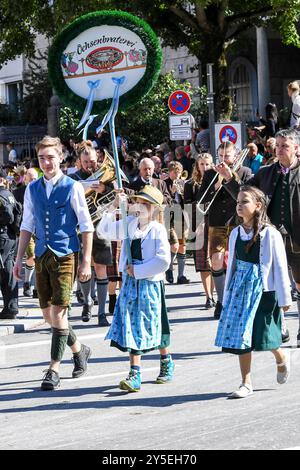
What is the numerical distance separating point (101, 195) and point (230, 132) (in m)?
7.80

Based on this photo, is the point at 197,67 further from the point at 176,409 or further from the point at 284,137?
the point at 176,409

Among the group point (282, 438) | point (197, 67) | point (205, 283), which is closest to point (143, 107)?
point (197, 67)

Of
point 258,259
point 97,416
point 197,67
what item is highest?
point 197,67

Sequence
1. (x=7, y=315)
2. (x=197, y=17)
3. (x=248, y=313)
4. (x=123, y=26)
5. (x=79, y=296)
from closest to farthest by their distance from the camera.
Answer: (x=248, y=313) → (x=123, y=26) → (x=7, y=315) → (x=79, y=296) → (x=197, y=17)

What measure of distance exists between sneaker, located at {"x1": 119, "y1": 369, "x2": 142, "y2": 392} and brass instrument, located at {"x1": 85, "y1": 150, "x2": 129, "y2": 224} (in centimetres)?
374

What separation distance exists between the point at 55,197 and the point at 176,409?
198 centimetres

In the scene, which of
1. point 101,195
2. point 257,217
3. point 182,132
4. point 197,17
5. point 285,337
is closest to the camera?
point 257,217

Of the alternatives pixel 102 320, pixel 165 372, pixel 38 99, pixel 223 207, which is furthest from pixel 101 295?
pixel 38 99

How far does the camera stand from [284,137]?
9.52 m

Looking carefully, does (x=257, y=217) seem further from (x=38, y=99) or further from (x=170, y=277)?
(x=38, y=99)

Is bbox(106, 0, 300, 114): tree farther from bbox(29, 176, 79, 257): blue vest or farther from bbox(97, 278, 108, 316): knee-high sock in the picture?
bbox(29, 176, 79, 257): blue vest

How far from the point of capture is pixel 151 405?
25.4 ft

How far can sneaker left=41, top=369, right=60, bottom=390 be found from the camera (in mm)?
8492

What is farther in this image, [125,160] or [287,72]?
[287,72]
